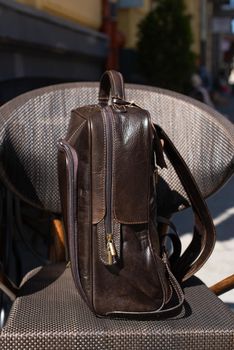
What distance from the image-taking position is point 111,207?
1448 mm

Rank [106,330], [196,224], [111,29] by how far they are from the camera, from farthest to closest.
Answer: [111,29] → [196,224] → [106,330]

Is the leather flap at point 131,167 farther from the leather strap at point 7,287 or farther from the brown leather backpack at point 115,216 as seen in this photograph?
the leather strap at point 7,287

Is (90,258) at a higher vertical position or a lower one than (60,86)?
lower

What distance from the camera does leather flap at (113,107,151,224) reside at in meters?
1.44

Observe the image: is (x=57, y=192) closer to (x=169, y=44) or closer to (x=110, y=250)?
(x=110, y=250)

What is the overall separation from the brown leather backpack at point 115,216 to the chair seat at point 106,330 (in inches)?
1.5

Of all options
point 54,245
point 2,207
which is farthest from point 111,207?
point 2,207

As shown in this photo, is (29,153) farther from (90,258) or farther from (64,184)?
(90,258)

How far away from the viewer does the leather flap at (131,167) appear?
4.74 feet

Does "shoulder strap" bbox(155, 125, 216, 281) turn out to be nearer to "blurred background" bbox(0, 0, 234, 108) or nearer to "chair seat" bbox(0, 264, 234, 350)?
"chair seat" bbox(0, 264, 234, 350)

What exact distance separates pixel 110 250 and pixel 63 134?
1.85 feet

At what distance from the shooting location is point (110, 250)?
1.43 meters

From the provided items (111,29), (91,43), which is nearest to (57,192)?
(91,43)

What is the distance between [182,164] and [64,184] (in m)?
0.30
